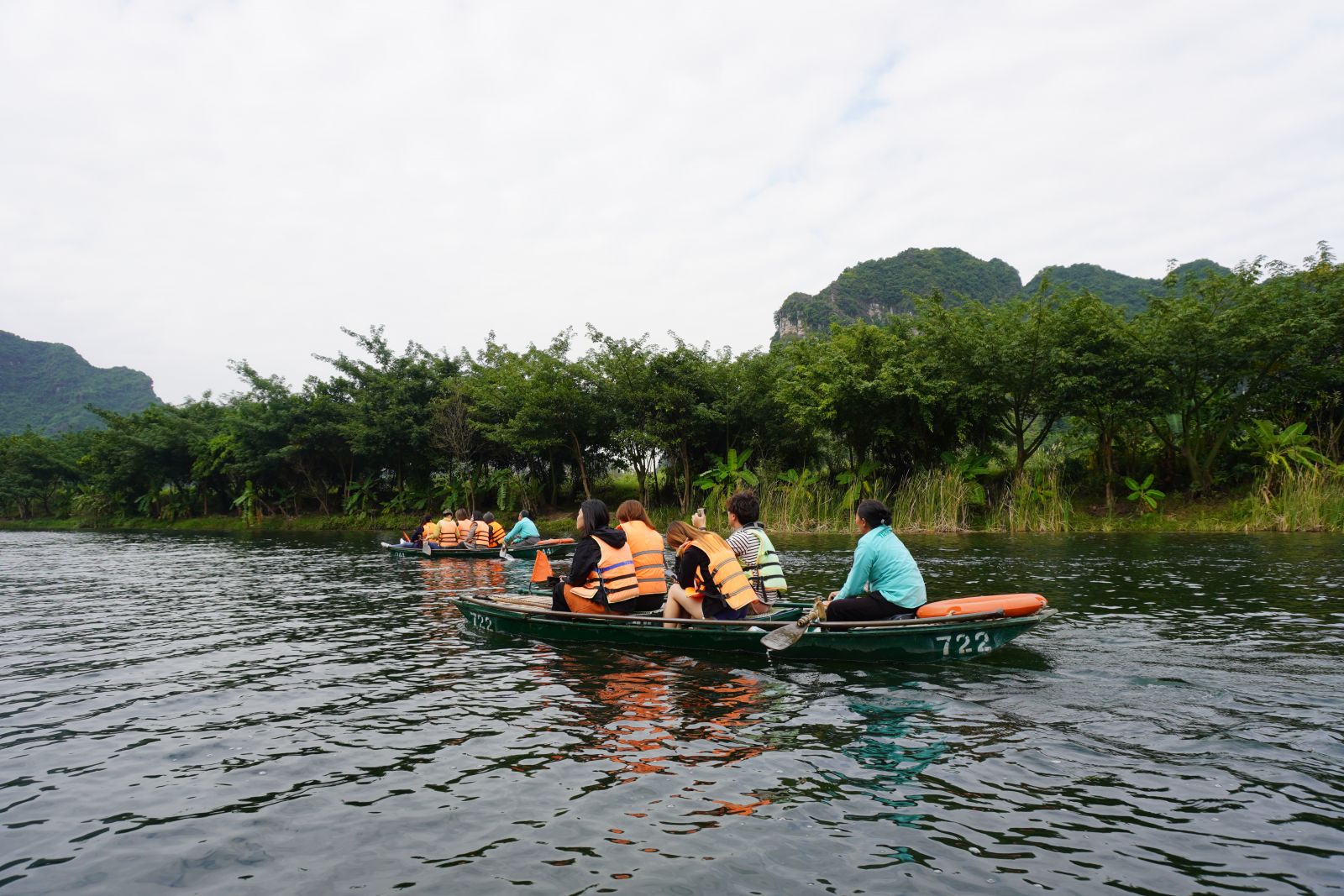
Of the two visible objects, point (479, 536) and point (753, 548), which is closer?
point (753, 548)

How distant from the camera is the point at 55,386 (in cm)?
14262

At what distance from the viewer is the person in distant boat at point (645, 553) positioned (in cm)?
1114

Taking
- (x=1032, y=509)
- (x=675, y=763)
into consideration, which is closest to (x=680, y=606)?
(x=675, y=763)

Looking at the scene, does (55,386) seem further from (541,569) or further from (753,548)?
(753,548)

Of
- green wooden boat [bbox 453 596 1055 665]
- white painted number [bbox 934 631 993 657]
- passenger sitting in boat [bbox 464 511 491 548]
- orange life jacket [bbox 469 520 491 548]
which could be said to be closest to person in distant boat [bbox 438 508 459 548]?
passenger sitting in boat [bbox 464 511 491 548]

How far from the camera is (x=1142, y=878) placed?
4348 millimetres

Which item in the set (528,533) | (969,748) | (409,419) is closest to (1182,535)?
(528,533)

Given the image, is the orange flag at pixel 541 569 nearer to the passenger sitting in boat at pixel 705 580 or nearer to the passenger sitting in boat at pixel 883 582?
the passenger sitting in boat at pixel 705 580

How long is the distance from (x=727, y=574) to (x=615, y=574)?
1.71m

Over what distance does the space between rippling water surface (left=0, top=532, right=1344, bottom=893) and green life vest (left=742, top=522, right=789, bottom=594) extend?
5.38ft

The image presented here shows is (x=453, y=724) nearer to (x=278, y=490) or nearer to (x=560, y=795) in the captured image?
(x=560, y=795)

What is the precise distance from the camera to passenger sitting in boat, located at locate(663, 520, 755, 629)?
10273 millimetres

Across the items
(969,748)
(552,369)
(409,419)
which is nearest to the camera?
(969,748)

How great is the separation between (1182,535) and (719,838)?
24717 mm
